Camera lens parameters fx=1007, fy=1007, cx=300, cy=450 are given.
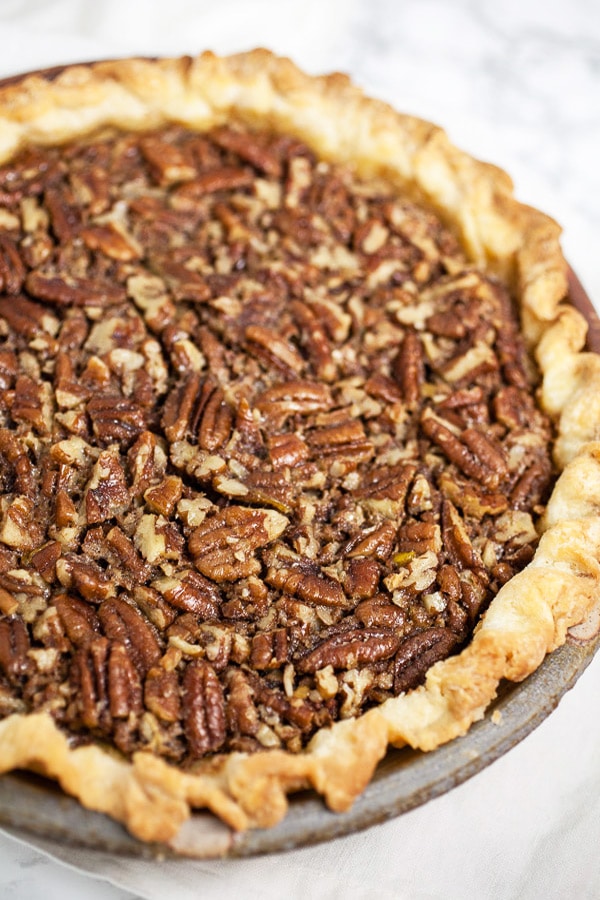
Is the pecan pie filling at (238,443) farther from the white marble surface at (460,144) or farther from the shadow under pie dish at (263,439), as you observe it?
the white marble surface at (460,144)

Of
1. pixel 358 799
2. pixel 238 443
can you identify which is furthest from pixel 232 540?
A: pixel 358 799

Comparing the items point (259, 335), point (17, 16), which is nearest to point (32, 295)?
point (259, 335)

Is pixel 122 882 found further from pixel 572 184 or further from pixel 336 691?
pixel 572 184

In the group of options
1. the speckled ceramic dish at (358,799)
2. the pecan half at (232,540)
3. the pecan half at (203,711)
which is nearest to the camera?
the speckled ceramic dish at (358,799)

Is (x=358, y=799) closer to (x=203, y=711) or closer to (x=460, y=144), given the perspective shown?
(x=203, y=711)

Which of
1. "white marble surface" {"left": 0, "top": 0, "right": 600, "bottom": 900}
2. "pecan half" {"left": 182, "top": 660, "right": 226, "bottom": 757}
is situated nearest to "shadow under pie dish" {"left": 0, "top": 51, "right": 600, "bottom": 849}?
"pecan half" {"left": 182, "top": 660, "right": 226, "bottom": 757}

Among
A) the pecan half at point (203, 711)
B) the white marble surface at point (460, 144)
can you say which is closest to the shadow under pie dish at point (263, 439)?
the pecan half at point (203, 711)

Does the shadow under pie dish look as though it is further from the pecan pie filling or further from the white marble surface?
the white marble surface
